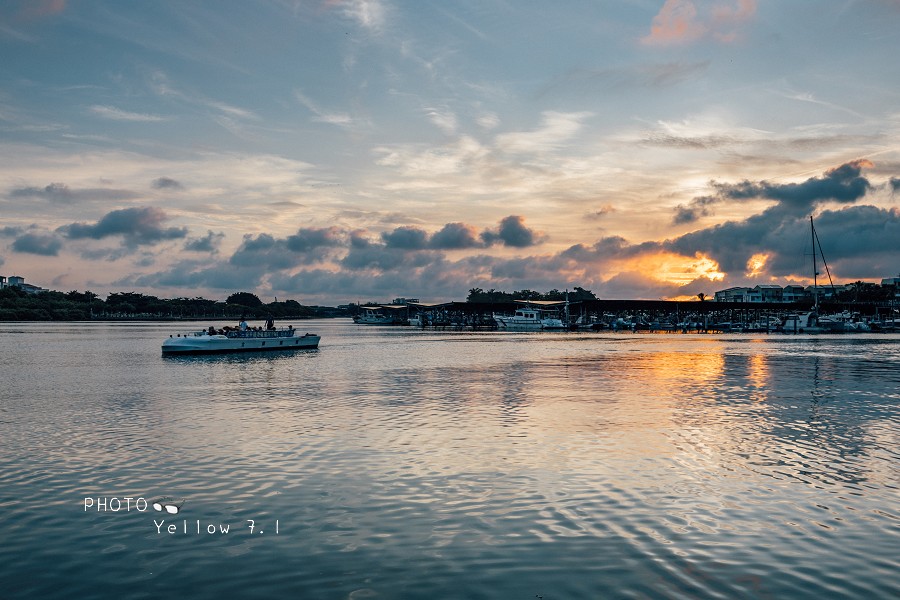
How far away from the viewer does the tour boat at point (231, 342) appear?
81812mm

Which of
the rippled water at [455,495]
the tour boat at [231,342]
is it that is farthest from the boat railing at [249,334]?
the rippled water at [455,495]

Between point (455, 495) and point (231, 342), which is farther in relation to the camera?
point (231, 342)

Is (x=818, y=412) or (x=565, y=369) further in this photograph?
(x=565, y=369)

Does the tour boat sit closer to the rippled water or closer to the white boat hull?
the white boat hull

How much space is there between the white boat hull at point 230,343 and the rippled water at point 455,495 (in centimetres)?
4017

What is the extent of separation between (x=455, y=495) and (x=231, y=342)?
72.2 m

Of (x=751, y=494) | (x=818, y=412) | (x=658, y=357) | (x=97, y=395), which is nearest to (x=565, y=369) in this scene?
(x=658, y=357)

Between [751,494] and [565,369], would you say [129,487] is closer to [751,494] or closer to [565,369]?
[751,494]

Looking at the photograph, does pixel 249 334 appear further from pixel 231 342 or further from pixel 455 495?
pixel 455 495

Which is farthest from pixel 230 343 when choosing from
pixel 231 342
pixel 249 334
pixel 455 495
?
pixel 455 495

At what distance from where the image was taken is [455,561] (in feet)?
44.3

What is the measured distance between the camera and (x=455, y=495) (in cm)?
1852

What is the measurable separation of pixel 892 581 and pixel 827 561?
1233 millimetres

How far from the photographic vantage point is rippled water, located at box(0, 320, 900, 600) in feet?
41.7
